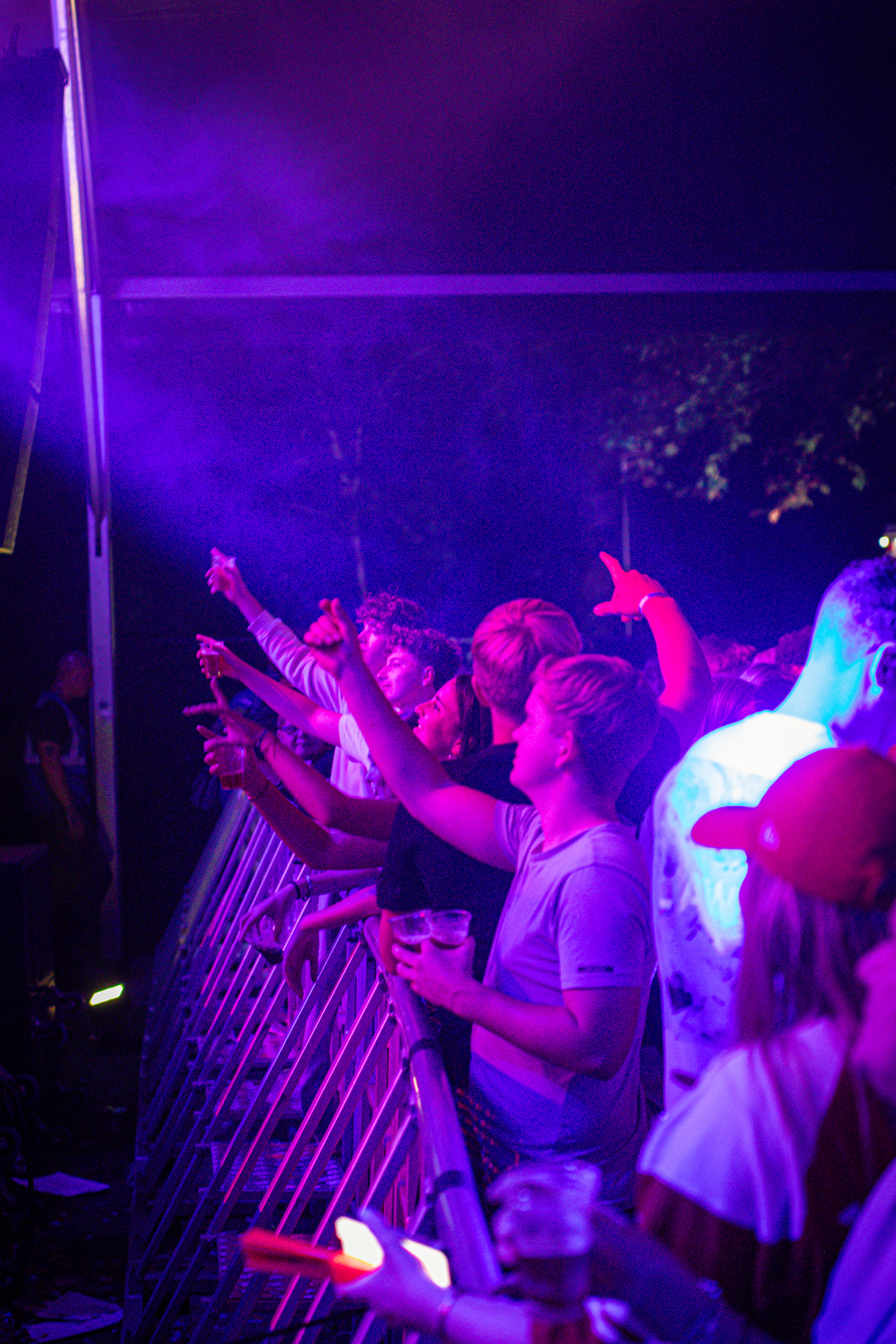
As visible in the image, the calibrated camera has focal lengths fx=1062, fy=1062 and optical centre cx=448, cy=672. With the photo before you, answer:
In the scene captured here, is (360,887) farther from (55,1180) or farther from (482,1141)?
(55,1180)

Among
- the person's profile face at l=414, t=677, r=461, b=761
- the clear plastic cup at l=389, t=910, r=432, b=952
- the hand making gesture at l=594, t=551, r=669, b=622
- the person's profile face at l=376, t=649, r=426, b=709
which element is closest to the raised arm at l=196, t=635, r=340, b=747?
the person's profile face at l=376, t=649, r=426, b=709

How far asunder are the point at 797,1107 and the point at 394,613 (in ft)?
9.83

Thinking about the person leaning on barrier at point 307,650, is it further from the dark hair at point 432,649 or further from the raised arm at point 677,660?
the raised arm at point 677,660

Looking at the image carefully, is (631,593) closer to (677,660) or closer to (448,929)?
(677,660)

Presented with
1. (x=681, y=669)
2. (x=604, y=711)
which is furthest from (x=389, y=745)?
(x=681, y=669)

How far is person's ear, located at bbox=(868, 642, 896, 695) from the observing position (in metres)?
1.82

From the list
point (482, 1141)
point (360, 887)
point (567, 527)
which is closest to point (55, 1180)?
point (360, 887)

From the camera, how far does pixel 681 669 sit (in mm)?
3057

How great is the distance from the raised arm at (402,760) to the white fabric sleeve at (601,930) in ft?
1.29

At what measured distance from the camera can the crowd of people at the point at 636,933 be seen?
100cm

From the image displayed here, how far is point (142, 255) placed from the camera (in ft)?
19.5

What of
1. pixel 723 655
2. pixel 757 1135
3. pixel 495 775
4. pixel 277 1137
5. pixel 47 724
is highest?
pixel 723 655

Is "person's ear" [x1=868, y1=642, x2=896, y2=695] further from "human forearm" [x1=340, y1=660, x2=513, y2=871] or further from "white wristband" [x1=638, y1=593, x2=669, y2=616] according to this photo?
"white wristband" [x1=638, y1=593, x2=669, y2=616]

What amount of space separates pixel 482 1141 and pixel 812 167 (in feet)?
17.0
